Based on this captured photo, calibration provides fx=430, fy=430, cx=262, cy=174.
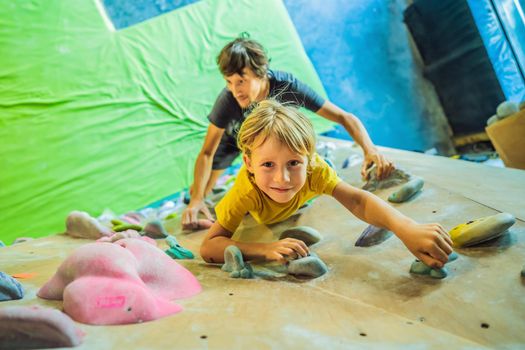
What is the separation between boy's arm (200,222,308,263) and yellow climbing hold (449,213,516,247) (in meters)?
0.45

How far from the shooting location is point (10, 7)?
2.99 meters

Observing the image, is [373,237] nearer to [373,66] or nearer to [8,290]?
[8,290]

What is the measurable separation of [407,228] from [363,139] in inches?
35.7

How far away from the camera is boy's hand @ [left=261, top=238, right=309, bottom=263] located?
133 cm

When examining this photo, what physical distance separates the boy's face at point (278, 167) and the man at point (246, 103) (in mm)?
630

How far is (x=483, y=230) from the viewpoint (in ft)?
3.85

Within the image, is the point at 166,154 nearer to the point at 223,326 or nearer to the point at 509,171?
the point at 509,171

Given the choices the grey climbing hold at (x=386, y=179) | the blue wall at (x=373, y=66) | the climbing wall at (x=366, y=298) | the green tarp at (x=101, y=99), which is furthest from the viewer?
the blue wall at (x=373, y=66)

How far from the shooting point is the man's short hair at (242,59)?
6.46 ft

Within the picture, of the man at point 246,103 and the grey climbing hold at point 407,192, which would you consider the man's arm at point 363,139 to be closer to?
the man at point 246,103

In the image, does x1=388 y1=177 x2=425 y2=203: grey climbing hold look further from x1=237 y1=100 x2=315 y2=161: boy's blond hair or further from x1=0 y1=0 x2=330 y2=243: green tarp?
x1=0 y1=0 x2=330 y2=243: green tarp

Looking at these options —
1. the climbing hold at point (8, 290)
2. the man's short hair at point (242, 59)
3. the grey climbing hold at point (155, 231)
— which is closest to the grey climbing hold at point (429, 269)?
the climbing hold at point (8, 290)

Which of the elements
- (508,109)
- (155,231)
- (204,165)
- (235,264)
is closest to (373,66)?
(508,109)

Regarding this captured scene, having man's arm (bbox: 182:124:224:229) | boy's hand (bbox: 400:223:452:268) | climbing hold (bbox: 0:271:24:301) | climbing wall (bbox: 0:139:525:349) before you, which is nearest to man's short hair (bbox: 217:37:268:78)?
man's arm (bbox: 182:124:224:229)
